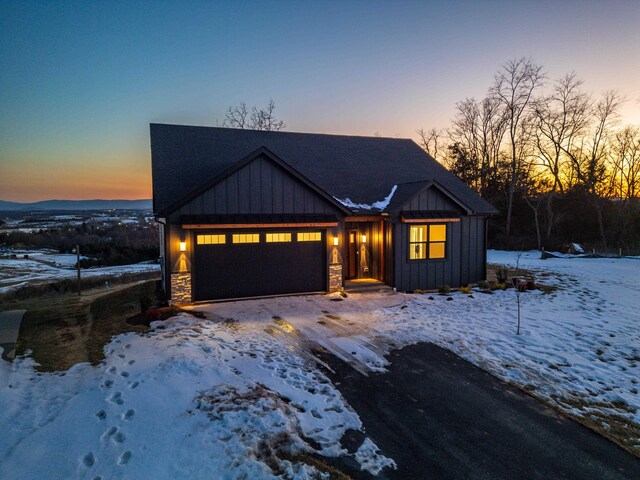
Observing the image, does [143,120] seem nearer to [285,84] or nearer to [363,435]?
[285,84]

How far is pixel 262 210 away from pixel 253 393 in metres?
7.28

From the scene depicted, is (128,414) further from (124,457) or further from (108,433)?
(124,457)

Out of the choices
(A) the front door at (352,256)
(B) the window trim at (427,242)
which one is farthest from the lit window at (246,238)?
(B) the window trim at (427,242)

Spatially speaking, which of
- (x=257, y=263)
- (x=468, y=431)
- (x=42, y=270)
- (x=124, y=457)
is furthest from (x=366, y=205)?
(x=42, y=270)

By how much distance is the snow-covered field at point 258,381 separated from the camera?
13.2 feet

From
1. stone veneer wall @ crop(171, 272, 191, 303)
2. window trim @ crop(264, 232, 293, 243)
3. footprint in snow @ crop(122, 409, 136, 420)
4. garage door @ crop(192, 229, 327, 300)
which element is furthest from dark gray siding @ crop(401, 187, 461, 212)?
footprint in snow @ crop(122, 409, 136, 420)

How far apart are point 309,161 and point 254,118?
17707 millimetres

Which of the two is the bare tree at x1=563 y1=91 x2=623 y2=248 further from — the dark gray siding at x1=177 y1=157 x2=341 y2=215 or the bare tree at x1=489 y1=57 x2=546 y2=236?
the dark gray siding at x1=177 y1=157 x2=341 y2=215

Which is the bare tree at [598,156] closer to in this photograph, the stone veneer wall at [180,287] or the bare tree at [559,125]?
the bare tree at [559,125]

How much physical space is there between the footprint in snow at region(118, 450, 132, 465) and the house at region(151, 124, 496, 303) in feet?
23.9

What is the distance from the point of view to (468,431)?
487 centimetres

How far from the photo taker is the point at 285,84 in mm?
22719

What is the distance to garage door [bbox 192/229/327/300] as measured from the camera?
37.4 feet

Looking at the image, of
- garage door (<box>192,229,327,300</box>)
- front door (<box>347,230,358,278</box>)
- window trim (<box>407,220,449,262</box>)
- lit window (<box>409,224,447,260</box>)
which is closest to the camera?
garage door (<box>192,229,327,300</box>)
